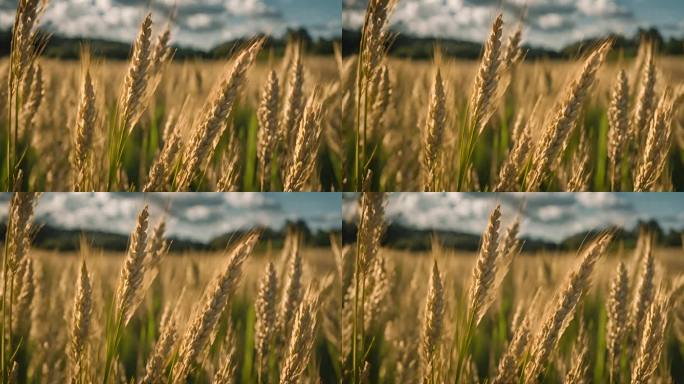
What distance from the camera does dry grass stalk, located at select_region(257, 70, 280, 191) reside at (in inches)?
114

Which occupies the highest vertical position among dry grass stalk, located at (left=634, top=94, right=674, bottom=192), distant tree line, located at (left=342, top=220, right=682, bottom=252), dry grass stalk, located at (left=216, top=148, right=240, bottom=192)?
dry grass stalk, located at (left=634, top=94, right=674, bottom=192)

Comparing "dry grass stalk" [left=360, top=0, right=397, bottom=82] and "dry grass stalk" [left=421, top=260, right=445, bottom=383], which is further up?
"dry grass stalk" [left=360, top=0, right=397, bottom=82]

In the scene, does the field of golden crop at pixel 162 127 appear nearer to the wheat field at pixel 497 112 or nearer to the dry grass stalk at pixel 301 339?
the wheat field at pixel 497 112

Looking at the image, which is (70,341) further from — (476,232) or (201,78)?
(476,232)

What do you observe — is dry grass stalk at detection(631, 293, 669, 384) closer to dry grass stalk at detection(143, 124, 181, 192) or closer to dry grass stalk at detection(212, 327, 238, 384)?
dry grass stalk at detection(212, 327, 238, 384)

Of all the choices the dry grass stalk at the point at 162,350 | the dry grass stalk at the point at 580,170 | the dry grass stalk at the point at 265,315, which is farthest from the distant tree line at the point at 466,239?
the dry grass stalk at the point at 162,350

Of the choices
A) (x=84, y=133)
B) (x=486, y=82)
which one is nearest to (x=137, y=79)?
(x=84, y=133)

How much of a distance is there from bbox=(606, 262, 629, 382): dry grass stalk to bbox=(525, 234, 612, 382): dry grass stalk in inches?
2.9

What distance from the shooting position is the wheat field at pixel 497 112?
2902mm

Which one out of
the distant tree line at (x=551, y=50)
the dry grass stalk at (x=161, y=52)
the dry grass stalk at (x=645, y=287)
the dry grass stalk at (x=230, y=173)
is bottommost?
the dry grass stalk at (x=645, y=287)

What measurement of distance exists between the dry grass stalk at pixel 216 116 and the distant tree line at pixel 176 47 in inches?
1.5

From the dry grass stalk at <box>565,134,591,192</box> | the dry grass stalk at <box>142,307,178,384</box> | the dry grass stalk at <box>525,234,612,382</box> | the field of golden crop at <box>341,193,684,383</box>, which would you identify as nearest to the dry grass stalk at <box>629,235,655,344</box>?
the field of golden crop at <box>341,193,684,383</box>

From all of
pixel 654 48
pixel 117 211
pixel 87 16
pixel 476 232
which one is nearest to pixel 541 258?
pixel 476 232

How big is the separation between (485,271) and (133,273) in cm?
95
